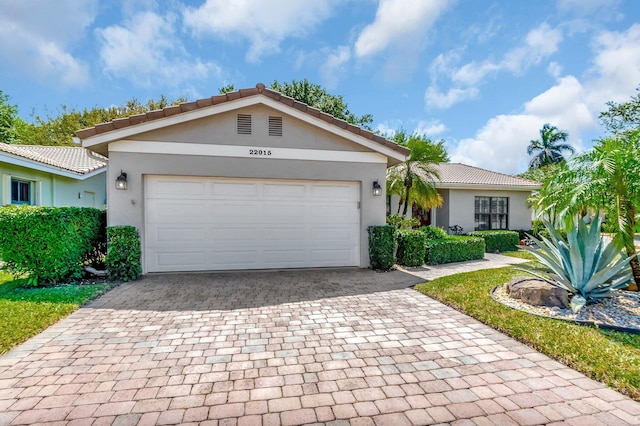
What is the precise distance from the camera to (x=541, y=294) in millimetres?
5277

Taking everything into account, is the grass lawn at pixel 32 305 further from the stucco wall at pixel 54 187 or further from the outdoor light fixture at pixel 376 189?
the outdoor light fixture at pixel 376 189

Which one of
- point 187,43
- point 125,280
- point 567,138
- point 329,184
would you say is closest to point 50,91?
point 187,43

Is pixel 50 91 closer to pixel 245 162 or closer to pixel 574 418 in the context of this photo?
pixel 245 162

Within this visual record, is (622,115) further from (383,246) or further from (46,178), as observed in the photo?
(46,178)

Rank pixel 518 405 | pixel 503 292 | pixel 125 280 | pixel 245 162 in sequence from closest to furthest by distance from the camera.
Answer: pixel 518 405, pixel 503 292, pixel 125 280, pixel 245 162

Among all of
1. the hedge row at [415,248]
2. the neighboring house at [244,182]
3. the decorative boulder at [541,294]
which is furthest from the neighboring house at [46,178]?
the decorative boulder at [541,294]

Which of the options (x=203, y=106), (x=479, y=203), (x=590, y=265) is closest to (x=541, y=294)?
(x=590, y=265)

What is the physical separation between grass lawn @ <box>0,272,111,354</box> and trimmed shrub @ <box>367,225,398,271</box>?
6517mm

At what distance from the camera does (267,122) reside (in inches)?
320

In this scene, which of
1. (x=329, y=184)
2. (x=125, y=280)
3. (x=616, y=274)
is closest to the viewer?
(x=616, y=274)

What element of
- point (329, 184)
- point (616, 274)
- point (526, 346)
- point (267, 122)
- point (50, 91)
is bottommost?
point (526, 346)

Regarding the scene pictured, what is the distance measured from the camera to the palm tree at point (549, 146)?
34844 mm

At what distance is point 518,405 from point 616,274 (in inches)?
185

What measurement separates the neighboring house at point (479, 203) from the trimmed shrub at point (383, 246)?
6990 millimetres
